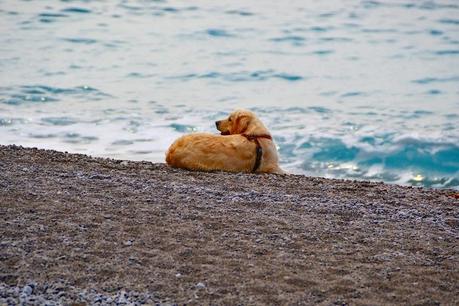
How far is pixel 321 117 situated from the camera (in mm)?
15297

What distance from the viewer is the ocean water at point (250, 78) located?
13.3 m

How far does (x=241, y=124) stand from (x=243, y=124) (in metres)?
0.03

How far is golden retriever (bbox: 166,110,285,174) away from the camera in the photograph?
8.79 m

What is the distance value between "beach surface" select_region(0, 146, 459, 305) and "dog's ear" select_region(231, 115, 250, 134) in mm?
696

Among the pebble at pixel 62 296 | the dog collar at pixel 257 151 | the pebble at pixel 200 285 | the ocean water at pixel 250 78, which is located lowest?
the ocean water at pixel 250 78

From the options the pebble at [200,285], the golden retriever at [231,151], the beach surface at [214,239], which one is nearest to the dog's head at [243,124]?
the golden retriever at [231,151]

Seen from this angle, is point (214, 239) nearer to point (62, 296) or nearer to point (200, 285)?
point (200, 285)

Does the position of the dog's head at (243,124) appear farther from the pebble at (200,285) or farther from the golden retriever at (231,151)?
the pebble at (200,285)

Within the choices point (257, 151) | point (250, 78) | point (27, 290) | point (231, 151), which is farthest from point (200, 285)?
point (250, 78)

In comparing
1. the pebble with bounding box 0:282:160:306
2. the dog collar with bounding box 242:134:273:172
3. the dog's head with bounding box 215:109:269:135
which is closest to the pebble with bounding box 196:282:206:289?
the pebble with bounding box 0:282:160:306

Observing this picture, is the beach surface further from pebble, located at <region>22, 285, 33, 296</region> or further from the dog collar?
the dog collar

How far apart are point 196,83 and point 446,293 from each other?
12831 mm

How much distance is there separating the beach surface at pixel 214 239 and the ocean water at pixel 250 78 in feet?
13.8

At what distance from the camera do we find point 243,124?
9188 mm
